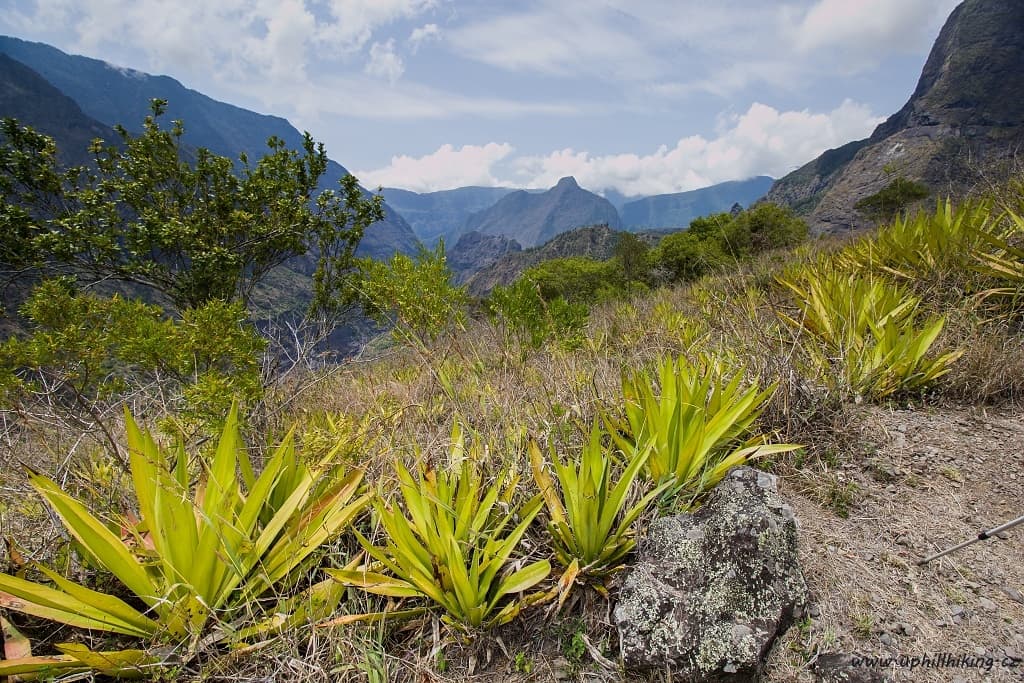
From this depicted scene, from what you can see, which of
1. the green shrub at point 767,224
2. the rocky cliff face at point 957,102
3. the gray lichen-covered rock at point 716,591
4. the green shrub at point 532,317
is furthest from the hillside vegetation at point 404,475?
the rocky cliff face at point 957,102

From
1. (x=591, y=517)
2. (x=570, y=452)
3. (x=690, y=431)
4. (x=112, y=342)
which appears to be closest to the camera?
(x=591, y=517)

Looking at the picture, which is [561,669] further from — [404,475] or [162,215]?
[162,215]

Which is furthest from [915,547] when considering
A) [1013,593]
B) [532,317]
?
[532,317]

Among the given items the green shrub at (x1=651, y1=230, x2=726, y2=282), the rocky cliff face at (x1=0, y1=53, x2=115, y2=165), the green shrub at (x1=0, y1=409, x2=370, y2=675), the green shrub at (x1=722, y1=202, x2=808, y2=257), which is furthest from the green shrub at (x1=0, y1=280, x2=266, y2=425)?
the rocky cliff face at (x1=0, y1=53, x2=115, y2=165)

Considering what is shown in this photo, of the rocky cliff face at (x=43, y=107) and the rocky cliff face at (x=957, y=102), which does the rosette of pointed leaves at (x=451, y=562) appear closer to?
the rocky cliff face at (x=957, y=102)

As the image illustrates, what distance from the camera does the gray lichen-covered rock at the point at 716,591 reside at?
1229 mm

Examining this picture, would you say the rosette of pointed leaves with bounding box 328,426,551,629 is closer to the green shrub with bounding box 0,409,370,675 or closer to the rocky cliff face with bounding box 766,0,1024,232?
the green shrub with bounding box 0,409,370,675

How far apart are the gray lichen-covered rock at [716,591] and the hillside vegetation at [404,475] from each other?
0.11 meters

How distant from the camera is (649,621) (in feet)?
4.27

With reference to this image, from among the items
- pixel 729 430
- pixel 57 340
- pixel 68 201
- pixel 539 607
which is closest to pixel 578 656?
pixel 539 607

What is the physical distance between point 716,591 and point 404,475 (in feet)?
3.53

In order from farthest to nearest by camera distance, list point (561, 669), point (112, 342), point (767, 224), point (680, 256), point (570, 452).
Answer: point (767, 224)
point (680, 256)
point (112, 342)
point (570, 452)
point (561, 669)

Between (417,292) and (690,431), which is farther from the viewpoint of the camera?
(417,292)

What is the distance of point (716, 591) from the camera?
4.43 feet
